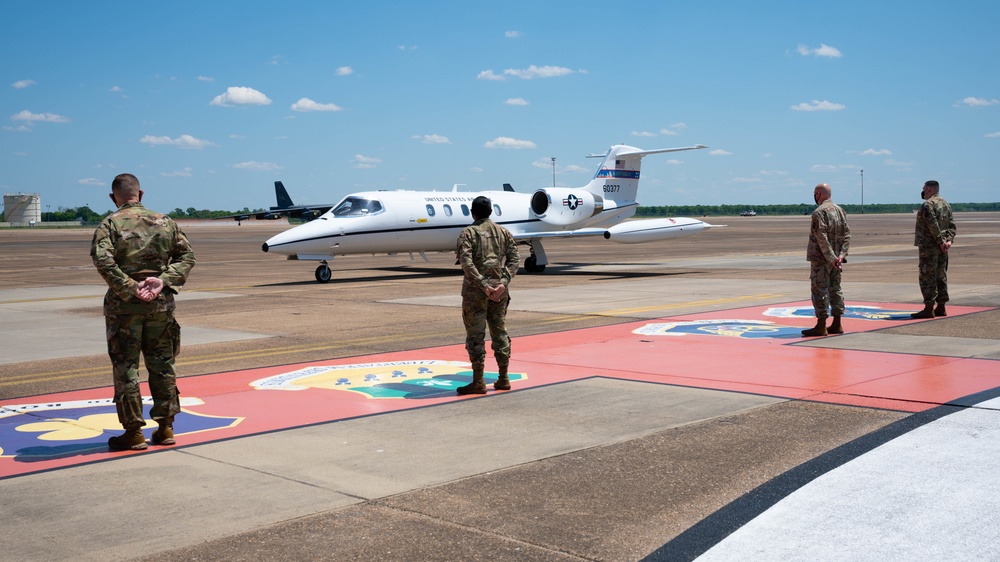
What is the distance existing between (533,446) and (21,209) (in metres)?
178

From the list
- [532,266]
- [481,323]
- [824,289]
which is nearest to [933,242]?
[824,289]

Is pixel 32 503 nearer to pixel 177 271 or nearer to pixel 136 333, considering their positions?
pixel 136 333

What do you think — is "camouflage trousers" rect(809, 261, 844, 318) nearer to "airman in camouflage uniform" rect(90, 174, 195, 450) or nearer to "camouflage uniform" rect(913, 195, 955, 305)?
"camouflage uniform" rect(913, 195, 955, 305)

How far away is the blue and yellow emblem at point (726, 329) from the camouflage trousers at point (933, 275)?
2.43 meters

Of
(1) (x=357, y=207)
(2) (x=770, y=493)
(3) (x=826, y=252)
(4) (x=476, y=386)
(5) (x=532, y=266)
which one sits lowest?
(2) (x=770, y=493)

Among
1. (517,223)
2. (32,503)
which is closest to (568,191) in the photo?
(517,223)

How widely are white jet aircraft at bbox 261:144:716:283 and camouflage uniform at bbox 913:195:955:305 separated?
13680 millimetres

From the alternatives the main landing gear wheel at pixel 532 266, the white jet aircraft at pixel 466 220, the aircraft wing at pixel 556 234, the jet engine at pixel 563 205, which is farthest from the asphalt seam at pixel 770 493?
the jet engine at pixel 563 205

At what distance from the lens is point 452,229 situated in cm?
2762

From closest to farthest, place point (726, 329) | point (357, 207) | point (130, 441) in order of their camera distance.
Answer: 1. point (130, 441)
2. point (726, 329)
3. point (357, 207)

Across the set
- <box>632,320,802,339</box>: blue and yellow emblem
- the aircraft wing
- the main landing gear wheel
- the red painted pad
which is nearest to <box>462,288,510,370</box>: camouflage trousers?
the red painted pad

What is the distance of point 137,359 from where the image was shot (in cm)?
706

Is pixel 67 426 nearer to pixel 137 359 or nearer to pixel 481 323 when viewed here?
pixel 137 359

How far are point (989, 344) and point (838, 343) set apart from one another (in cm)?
179
